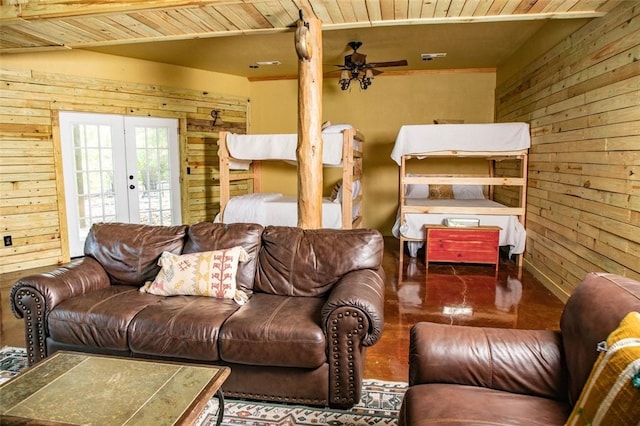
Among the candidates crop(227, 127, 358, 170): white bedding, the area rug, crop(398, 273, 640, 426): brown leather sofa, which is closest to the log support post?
crop(227, 127, 358, 170): white bedding

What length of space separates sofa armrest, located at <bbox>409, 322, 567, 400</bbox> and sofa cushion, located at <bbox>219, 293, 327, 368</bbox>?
0.56 metres

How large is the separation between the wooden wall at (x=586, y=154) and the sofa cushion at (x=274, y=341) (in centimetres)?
223

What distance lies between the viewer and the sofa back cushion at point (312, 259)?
2514 millimetres

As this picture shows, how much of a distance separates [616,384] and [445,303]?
2.60m

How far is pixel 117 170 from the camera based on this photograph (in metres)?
5.55

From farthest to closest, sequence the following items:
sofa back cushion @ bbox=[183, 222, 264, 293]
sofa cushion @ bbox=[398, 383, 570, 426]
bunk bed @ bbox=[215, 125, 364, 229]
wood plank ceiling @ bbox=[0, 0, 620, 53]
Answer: bunk bed @ bbox=[215, 125, 364, 229] → wood plank ceiling @ bbox=[0, 0, 620, 53] → sofa back cushion @ bbox=[183, 222, 264, 293] → sofa cushion @ bbox=[398, 383, 570, 426]

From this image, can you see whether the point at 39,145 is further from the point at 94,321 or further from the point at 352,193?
the point at 352,193

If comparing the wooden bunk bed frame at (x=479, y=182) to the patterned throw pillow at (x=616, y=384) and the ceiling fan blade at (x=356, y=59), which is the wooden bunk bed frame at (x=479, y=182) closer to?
the ceiling fan blade at (x=356, y=59)

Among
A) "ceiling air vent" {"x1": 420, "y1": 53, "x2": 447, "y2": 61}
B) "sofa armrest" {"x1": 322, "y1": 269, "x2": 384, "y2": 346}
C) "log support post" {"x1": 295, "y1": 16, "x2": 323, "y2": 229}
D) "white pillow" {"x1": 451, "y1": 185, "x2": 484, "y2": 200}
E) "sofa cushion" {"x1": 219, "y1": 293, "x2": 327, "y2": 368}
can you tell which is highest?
"ceiling air vent" {"x1": 420, "y1": 53, "x2": 447, "y2": 61}

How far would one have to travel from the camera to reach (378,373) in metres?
2.46

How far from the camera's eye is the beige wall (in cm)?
645

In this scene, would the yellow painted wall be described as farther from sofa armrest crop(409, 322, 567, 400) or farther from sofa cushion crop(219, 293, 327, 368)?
sofa armrest crop(409, 322, 567, 400)

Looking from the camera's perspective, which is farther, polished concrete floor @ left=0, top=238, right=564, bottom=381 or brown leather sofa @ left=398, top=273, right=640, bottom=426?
polished concrete floor @ left=0, top=238, right=564, bottom=381

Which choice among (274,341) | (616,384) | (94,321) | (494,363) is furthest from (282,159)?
(616,384)
